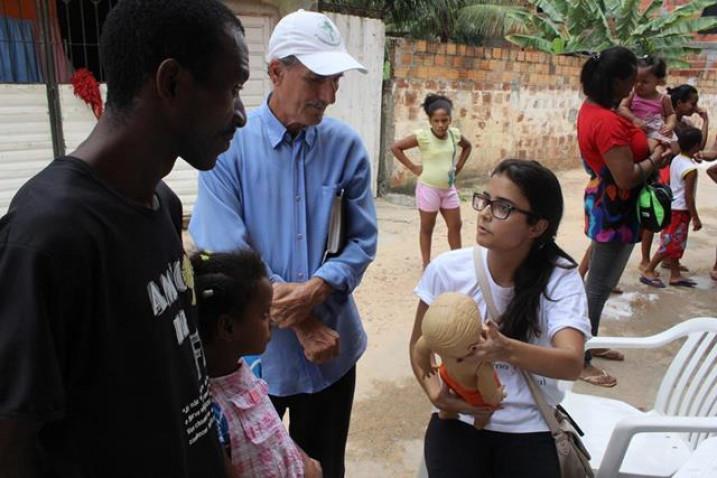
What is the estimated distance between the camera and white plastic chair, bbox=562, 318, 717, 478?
1915mm

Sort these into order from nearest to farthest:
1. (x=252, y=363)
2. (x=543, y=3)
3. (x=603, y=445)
→ (x=252, y=363)
(x=603, y=445)
(x=543, y=3)

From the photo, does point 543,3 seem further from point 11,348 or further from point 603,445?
point 11,348

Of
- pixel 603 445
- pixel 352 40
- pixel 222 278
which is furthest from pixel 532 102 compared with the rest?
pixel 222 278

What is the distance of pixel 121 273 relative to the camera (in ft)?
2.91

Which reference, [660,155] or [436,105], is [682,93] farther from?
[660,155]

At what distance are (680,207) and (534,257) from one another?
4000 millimetres

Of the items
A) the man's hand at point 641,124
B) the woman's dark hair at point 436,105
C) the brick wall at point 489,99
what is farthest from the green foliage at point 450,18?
the man's hand at point 641,124

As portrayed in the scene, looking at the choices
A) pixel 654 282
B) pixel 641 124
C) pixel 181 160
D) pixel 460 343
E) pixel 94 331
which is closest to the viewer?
pixel 94 331

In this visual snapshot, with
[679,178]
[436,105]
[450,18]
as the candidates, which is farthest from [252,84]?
[450,18]

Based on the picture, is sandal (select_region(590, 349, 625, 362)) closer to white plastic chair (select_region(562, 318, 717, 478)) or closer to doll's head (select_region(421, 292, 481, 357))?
white plastic chair (select_region(562, 318, 717, 478))

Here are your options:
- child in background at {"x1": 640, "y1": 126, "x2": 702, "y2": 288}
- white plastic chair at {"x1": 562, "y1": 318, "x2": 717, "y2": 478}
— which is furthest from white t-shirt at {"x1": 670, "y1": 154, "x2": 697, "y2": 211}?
white plastic chair at {"x1": 562, "y1": 318, "x2": 717, "y2": 478}

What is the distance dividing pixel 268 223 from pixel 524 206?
0.81 meters

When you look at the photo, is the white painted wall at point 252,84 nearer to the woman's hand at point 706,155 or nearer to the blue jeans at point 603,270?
the blue jeans at point 603,270

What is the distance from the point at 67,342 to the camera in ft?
2.73
